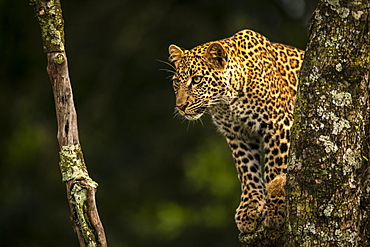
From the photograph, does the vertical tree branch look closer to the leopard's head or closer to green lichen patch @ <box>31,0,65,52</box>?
green lichen patch @ <box>31,0,65,52</box>

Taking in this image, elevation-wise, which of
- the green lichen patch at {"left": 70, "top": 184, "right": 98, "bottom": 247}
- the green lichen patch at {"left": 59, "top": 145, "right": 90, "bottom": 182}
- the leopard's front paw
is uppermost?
the green lichen patch at {"left": 59, "top": 145, "right": 90, "bottom": 182}

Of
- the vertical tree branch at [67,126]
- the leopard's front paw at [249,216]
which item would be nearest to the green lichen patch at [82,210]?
the vertical tree branch at [67,126]

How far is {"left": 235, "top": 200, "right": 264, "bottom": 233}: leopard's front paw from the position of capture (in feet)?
24.6

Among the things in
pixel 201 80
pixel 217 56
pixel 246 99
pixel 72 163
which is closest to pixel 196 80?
→ pixel 201 80

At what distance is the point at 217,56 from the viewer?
8.26 m

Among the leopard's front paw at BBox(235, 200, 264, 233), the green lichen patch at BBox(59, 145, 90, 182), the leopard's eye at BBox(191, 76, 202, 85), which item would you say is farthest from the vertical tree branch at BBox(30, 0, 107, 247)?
the leopard's eye at BBox(191, 76, 202, 85)

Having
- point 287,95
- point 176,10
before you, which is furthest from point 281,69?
point 176,10

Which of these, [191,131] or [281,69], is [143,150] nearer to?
[191,131]

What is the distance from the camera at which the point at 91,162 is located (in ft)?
55.9

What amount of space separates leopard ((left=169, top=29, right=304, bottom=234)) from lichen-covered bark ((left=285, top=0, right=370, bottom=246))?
1.99 metres

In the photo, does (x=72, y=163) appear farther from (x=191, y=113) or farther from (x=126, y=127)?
(x=126, y=127)

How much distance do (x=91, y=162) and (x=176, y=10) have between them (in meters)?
3.09

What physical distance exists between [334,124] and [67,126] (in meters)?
1.60

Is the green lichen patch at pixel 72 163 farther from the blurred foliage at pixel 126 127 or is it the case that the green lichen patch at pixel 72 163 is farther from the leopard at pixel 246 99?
the blurred foliage at pixel 126 127
